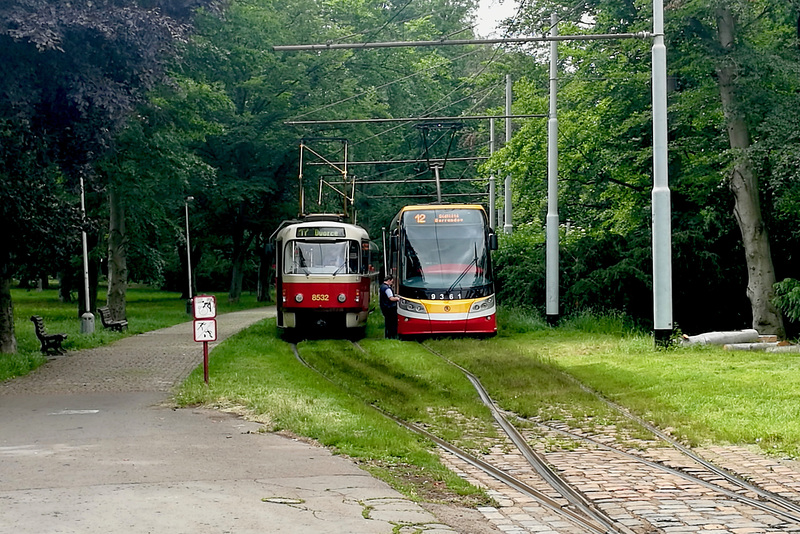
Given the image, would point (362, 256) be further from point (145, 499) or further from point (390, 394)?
point (145, 499)

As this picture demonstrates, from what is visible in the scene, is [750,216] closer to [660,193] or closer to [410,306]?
[660,193]

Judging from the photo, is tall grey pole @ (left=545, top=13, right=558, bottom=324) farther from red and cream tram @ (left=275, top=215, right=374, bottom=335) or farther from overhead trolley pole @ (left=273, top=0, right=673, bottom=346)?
overhead trolley pole @ (left=273, top=0, right=673, bottom=346)

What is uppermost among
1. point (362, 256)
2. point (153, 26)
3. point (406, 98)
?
point (406, 98)

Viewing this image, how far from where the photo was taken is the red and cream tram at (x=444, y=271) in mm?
25234

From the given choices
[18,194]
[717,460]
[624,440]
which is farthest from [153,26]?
[717,460]

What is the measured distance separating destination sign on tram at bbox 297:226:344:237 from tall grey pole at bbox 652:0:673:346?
9.58 metres

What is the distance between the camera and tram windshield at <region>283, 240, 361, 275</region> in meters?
27.9

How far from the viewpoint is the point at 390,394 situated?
1535 cm

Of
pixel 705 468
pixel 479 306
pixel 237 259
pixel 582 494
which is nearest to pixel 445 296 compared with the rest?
pixel 479 306

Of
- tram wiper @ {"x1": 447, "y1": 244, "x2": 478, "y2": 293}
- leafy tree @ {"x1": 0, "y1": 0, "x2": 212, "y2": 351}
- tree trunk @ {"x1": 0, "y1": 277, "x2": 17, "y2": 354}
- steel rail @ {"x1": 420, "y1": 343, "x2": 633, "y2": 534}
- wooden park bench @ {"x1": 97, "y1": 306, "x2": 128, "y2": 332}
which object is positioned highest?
leafy tree @ {"x1": 0, "y1": 0, "x2": 212, "y2": 351}

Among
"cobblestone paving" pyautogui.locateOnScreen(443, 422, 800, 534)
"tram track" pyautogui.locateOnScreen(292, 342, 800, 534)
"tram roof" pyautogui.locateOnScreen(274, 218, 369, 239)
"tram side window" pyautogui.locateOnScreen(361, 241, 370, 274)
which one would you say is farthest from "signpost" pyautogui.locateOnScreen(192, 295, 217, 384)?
"tram side window" pyautogui.locateOnScreen(361, 241, 370, 274)

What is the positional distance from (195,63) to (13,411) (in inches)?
678

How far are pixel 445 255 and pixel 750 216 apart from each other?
7354 mm

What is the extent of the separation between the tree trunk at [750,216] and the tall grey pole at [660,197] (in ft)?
17.1
